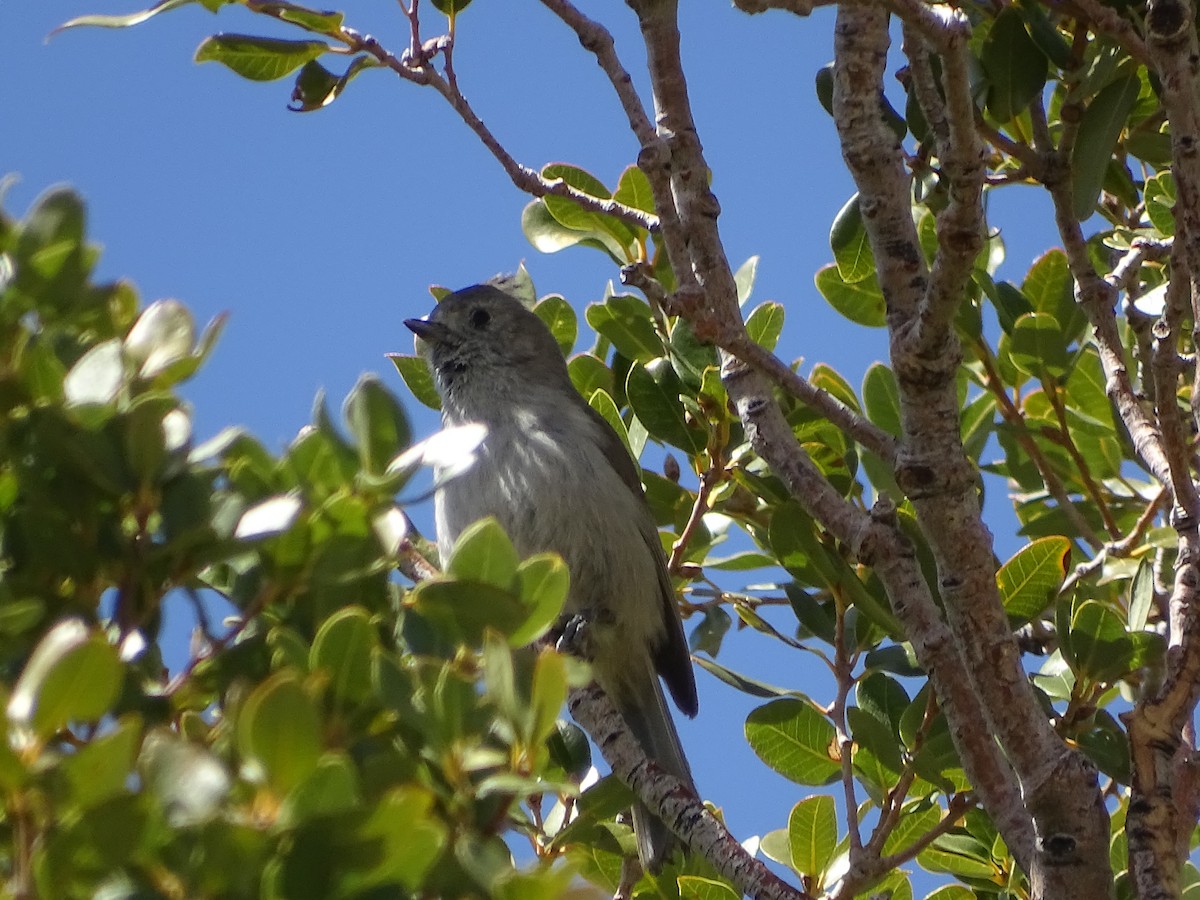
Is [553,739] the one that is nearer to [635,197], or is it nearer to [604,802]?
[604,802]

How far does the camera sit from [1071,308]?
3826 millimetres

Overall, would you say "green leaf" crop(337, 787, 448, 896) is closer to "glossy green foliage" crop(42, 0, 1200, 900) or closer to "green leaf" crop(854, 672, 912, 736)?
"glossy green foliage" crop(42, 0, 1200, 900)

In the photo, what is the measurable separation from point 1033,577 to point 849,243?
3.13ft

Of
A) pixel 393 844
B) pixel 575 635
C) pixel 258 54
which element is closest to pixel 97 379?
pixel 393 844

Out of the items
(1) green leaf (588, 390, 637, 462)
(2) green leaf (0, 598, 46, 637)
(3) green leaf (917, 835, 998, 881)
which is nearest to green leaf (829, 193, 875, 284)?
(1) green leaf (588, 390, 637, 462)

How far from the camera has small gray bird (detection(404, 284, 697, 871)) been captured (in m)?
4.69

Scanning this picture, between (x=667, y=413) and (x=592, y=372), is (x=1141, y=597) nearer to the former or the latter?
(x=667, y=413)

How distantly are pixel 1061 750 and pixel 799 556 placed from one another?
885 mm

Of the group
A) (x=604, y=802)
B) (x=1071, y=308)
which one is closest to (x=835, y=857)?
(x=604, y=802)

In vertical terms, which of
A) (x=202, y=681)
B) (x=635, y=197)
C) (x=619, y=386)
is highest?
(x=635, y=197)

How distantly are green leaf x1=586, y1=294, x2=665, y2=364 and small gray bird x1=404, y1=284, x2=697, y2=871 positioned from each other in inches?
23.8

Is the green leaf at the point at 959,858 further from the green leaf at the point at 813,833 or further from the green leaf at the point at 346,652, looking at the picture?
the green leaf at the point at 346,652

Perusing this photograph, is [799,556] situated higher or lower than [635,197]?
lower

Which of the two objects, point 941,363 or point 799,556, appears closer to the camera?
point 941,363
